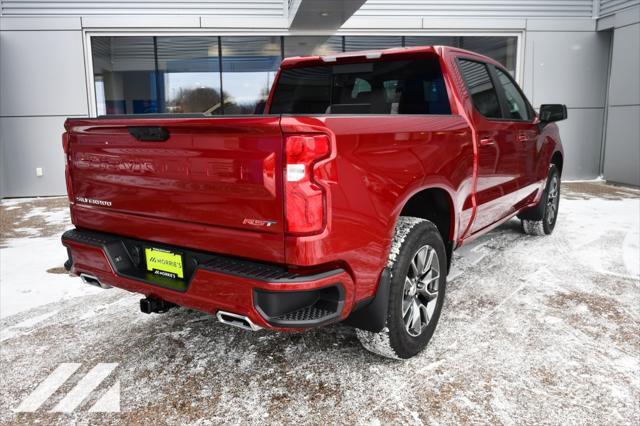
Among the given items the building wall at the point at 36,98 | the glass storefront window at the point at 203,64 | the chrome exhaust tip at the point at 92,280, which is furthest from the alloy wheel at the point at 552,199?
the building wall at the point at 36,98

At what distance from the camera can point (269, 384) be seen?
2820mm

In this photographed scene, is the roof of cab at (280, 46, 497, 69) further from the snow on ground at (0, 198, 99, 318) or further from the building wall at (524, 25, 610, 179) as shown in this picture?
the building wall at (524, 25, 610, 179)

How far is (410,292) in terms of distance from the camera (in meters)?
2.97

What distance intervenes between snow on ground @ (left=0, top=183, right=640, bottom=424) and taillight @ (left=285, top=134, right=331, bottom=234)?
40.6 inches

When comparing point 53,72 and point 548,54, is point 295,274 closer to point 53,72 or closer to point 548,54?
point 53,72

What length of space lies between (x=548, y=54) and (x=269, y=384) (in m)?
11.4

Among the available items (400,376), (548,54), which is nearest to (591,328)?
(400,376)

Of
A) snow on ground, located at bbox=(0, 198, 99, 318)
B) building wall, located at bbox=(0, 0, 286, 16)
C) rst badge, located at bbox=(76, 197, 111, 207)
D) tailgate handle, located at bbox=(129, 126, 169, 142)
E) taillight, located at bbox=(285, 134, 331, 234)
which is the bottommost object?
snow on ground, located at bbox=(0, 198, 99, 318)

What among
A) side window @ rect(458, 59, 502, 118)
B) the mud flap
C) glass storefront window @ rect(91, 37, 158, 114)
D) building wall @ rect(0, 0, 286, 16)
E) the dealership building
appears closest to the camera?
the mud flap

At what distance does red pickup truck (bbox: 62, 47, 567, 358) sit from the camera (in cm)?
221

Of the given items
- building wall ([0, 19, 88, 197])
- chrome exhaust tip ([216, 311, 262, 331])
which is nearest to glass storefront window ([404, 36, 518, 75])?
building wall ([0, 19, 88, 197])

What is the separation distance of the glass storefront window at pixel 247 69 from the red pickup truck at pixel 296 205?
328 inches

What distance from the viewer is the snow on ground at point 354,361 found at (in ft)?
8.39

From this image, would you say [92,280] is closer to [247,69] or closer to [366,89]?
[366,89]
